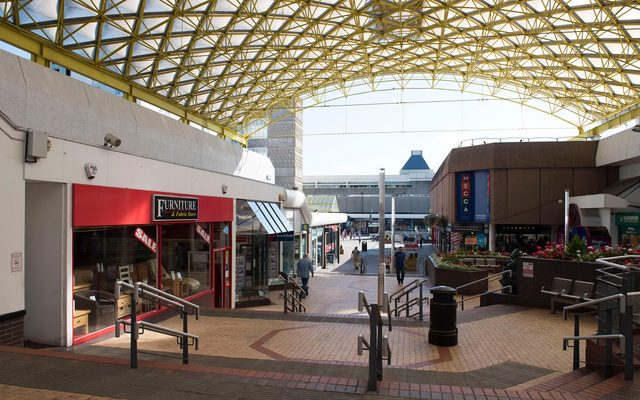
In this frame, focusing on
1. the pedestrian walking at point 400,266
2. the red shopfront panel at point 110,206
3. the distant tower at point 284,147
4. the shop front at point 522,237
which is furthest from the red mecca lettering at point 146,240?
the distant tower at point 284,147

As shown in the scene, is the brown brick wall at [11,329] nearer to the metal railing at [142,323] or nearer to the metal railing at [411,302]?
the metal railing at [142,323]

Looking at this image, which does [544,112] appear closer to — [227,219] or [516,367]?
[227,219]

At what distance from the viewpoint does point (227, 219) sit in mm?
15906

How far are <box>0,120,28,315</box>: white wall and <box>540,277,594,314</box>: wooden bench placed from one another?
441 inches

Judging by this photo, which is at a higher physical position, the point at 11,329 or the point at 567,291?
the point at 11,329

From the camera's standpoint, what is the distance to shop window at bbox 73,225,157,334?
8.98 m

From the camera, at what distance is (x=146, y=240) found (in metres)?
11.4

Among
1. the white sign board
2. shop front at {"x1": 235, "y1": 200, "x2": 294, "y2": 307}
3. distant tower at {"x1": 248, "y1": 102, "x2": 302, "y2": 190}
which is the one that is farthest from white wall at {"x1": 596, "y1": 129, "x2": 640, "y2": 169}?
distant tower at {"x1": 248, "y1": 102, "x2": 302, "y2": 190}

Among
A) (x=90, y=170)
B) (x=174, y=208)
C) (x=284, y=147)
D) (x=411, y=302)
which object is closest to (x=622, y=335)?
(x=411, y=302)

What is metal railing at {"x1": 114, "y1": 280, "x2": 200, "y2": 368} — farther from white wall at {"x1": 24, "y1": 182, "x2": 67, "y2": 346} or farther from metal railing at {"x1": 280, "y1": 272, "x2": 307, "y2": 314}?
metal railing at {"x1": 280, "y1": 272, "x2": 307, "y2": 314}

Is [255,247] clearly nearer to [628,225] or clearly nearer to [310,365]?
[310,365]

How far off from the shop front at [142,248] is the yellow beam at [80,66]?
1122cm

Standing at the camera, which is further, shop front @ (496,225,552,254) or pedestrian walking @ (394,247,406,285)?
shop front @ (496,225,552,254)

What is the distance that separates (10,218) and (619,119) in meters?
42.4
